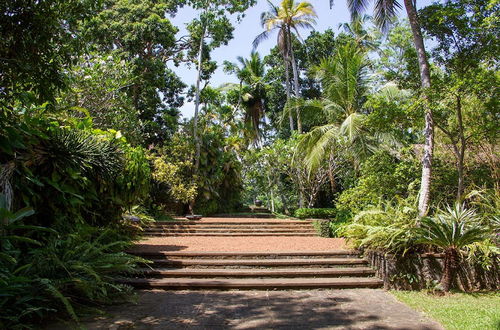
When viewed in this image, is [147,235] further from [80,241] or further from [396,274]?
[396,274]

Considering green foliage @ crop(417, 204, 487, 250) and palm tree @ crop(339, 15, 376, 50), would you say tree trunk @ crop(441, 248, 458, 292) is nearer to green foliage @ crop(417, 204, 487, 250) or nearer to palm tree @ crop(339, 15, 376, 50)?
green foliage @ crop(417, 204, 487, 250)

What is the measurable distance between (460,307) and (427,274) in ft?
3.32

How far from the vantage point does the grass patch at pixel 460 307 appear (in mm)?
4211

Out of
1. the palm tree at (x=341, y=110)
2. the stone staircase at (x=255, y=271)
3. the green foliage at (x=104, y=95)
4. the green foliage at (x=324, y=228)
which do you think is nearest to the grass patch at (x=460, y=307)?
the stone staircase at (x=255, y=271)

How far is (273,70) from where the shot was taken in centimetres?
2438

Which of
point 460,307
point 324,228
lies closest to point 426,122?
point 460,307

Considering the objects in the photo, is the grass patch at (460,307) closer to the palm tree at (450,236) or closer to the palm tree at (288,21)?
the palm tree at (450,236)

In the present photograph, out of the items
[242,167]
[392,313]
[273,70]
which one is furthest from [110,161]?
[273,70]

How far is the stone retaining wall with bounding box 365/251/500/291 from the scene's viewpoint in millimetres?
5875

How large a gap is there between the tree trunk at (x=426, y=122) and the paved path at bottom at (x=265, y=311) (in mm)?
2219

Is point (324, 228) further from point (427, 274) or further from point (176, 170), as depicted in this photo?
point (176, 170)

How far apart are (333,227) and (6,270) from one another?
871cm

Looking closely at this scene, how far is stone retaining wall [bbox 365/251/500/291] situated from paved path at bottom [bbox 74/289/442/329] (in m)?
0.42

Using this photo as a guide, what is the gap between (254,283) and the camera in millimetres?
5871
